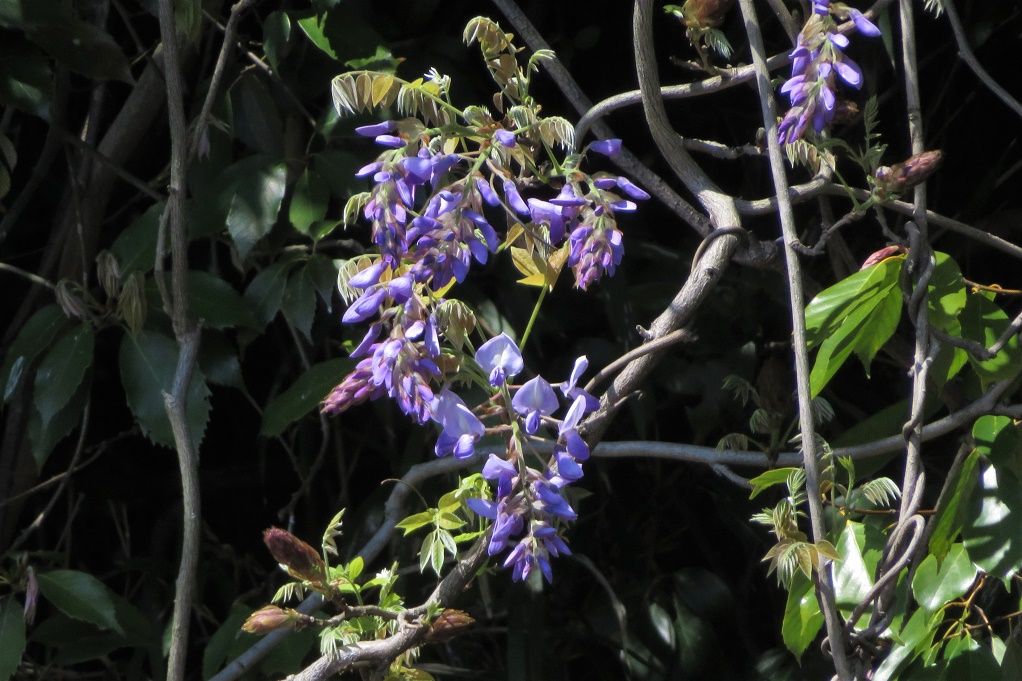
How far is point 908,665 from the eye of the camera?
88 centimetres

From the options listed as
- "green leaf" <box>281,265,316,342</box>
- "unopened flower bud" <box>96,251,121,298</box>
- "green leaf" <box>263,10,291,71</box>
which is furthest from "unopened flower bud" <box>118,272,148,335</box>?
"green leaf" <box>263,10,291,71</box>

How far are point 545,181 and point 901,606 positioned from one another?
0.43m

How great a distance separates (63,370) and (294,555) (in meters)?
0.42

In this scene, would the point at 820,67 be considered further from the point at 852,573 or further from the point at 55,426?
the point at 55,426

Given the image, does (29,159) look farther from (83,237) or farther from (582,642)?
(582,642)

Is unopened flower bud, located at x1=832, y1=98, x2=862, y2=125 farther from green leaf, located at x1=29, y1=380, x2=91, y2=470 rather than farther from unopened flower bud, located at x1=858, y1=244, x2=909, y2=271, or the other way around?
green leaf, located at x1=29, y1=380, x2=91, y2=470

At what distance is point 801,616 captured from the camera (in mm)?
854

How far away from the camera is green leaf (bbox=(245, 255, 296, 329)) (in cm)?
107

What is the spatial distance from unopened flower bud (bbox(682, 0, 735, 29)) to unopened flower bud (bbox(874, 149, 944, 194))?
16 centimetres

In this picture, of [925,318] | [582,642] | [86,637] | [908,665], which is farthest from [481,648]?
[925,318]

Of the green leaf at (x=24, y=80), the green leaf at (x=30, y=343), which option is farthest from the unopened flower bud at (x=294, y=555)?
the green leaf at (x=24, y=80)

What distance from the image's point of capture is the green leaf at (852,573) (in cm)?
83

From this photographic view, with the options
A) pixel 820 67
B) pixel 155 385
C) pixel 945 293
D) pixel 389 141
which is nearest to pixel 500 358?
pixel 389 141

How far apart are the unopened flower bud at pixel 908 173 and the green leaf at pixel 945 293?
7 cm
